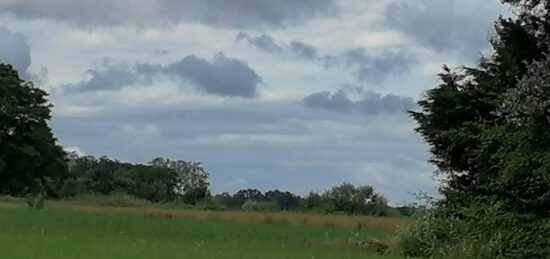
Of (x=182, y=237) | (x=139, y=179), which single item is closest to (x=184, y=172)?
(x=139, y=179)

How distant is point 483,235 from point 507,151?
2.37m

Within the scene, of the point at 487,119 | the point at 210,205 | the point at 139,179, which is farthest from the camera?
the point at 139,179

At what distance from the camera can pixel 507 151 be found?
1030 inches

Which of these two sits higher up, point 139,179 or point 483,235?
point 139,179

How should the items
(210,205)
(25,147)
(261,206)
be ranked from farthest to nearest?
(25,147) < (210,205) < (261,206)

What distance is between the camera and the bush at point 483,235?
2584 cm

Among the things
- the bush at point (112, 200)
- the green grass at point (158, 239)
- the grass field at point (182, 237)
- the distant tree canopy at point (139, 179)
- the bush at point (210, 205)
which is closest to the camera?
the green grass at point (158, 239)

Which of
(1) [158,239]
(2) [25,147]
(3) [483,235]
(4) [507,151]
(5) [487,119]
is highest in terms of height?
(2) [25,147]

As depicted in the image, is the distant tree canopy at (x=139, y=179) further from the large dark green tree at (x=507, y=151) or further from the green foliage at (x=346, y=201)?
the large dark green tree at (x=507, y=151)

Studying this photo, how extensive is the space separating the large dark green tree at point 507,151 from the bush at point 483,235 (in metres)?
0.03

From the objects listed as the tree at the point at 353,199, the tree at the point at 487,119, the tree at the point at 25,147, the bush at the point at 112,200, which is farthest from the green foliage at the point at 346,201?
the tree at the point at 487,119

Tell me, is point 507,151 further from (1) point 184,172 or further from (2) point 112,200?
(1) point 184,172

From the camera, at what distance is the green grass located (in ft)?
73.1

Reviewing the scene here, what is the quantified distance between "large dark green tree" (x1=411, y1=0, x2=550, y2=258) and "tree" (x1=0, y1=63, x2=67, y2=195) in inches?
1977
